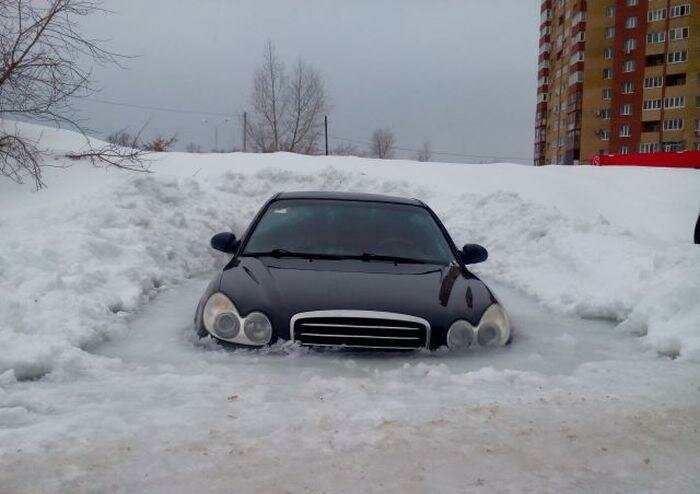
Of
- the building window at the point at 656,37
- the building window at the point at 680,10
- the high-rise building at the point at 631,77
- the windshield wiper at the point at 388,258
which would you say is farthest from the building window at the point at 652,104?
the windshield wiper at the point at 388,258

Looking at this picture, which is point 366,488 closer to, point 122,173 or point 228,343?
point 228,343

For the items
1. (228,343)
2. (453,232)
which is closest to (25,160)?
(453,232)

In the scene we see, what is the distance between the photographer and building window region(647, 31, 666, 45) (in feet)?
192

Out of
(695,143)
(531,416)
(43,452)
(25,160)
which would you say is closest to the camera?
(43,452)

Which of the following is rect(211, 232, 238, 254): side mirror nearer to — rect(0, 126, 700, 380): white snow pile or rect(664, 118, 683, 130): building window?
rect(0, 126, 700, 380): white snow pile

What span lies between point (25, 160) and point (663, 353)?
9983 millimetres

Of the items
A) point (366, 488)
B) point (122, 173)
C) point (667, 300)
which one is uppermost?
point (122, 173)

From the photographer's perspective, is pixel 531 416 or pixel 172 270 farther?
pixel 172 270

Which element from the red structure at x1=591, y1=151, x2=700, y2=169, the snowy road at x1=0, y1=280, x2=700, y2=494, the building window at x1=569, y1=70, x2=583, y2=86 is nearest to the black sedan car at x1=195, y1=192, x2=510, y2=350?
the snowy road at x1=0, y1=280, x2=700, y2=494

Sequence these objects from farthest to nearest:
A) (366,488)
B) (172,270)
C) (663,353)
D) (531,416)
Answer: (172,270), (663,353), (531,416), (366,488)

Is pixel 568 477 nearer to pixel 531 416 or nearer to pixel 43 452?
pixel 531 416

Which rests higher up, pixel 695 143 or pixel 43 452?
pixel 695 143

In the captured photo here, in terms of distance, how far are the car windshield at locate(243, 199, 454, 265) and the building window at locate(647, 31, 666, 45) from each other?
2477 inches

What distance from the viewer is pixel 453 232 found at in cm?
1078
